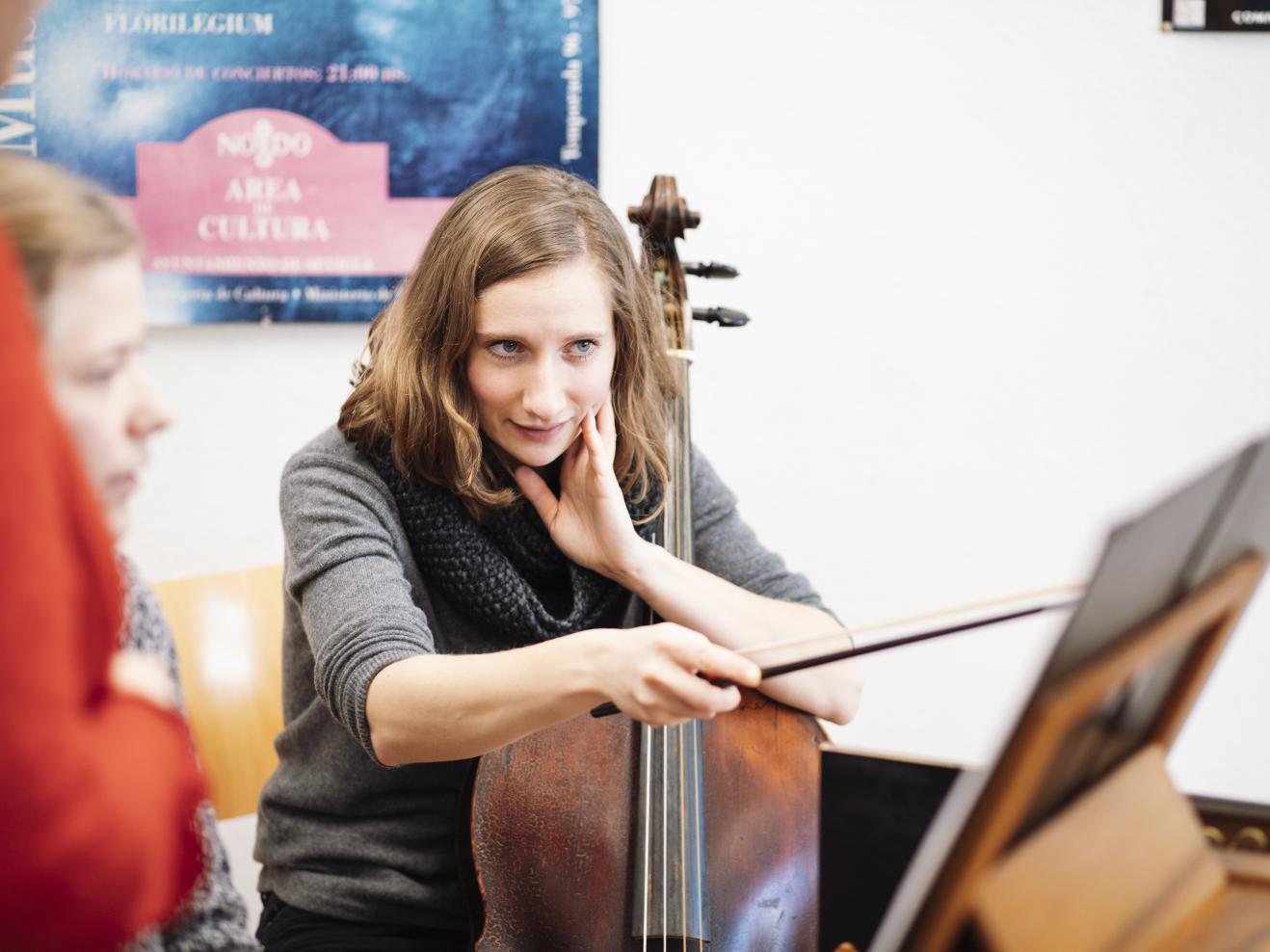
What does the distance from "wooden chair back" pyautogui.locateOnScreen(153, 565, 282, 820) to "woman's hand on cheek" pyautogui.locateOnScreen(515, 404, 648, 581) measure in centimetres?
39

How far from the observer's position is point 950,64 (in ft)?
5.32

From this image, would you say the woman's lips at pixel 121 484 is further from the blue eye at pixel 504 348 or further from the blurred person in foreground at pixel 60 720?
the blue eye at pixel 504 348

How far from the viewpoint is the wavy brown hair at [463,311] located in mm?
1011

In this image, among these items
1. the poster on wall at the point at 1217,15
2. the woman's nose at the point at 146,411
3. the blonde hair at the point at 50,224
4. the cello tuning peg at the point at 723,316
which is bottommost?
the woman's nose at the point at 146,411

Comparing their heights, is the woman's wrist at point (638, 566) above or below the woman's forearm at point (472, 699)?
above

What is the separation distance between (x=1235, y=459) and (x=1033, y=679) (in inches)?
6.1

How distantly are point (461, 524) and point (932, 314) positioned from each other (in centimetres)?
88

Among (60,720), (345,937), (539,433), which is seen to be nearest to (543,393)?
(539,433)

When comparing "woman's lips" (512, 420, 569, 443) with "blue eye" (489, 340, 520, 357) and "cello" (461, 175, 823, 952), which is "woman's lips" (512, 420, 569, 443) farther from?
"cello" (461, 175, 823, 952)

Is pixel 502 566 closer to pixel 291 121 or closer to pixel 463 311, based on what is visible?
pixel 463 311

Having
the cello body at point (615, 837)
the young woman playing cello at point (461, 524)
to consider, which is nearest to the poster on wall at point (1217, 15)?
the young woman playing cello at point (461, 524)

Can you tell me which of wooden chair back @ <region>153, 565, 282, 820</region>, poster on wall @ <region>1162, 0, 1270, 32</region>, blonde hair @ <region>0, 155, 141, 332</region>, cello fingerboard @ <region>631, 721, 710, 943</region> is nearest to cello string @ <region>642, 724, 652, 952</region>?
cello fingerboard @ <region>631, 721, 710, 943</region>

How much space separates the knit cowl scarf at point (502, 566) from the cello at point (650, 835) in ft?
0.43

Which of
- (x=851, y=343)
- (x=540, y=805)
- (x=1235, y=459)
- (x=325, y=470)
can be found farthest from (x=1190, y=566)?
(x=851, y=343)
